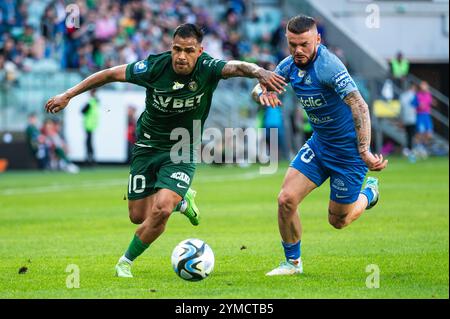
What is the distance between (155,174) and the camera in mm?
12219

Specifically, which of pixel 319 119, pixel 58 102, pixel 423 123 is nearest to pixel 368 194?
pixel 319 119

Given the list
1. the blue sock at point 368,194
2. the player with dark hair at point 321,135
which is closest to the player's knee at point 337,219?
the player with dark hair at point 321,135

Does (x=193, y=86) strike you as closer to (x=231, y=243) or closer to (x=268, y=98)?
(x=268, y=98)

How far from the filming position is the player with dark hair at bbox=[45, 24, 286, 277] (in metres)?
11.3

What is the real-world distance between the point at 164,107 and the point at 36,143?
69.2 feet

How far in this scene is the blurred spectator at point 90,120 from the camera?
1277 inches

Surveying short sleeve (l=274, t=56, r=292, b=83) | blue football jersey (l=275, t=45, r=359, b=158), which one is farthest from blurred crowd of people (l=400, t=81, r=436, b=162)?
short sleeve (l=274, t=56, r=292, b=83)

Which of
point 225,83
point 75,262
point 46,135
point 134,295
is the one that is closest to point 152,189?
point 75,262

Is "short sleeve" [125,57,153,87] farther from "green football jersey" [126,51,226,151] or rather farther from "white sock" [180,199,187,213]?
"white sock" [180,199,187,213]

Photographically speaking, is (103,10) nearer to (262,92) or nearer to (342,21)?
(342,21)

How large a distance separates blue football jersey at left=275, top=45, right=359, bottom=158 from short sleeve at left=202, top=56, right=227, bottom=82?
0.80m

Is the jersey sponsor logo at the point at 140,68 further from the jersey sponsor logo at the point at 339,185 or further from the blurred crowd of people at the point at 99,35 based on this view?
the blurred crowd of people at the point at 99,35

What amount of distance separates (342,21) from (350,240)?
27.7 m

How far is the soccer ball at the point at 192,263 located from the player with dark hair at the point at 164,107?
0.41 metres
